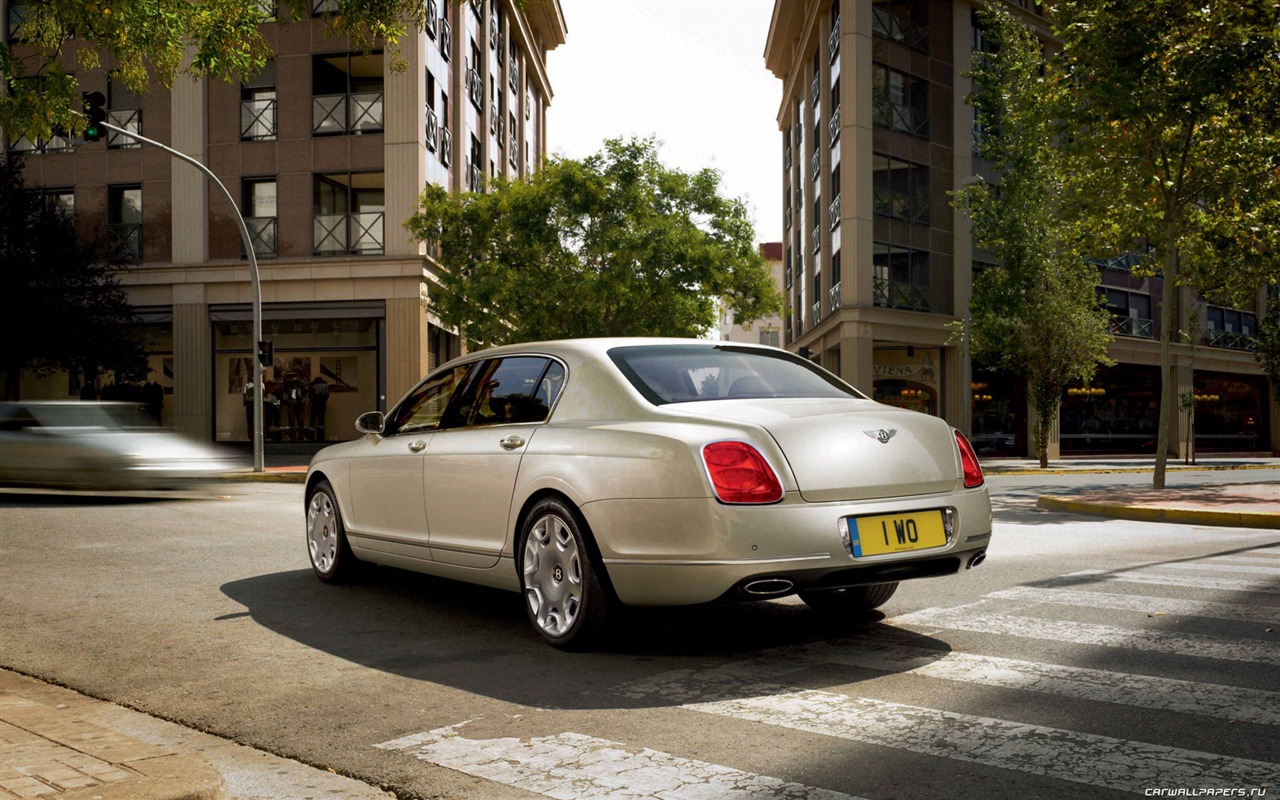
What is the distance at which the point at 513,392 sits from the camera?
6094 millimetres

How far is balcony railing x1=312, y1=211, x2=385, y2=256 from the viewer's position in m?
28.6

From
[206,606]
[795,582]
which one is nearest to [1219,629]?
[795,582]

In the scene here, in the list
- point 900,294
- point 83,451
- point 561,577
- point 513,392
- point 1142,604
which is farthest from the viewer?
point 900,294

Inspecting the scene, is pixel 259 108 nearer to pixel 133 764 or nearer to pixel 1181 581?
pixel 1181 581

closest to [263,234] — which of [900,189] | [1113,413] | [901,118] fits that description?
[900,189]

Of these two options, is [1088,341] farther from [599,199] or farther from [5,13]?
[5,13]

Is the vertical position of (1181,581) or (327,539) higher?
(327,539)

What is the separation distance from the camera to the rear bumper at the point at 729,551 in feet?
A: 15.6

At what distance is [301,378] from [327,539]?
2338cm

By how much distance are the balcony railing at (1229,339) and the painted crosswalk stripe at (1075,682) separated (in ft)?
154

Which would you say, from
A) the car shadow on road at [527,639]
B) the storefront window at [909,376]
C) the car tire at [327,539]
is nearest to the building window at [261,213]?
the storefront window at [909,376]

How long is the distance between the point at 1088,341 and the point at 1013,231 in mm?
3365

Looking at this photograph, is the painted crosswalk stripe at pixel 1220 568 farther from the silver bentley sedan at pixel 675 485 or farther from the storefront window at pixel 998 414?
the storefront window at pixel 998 414

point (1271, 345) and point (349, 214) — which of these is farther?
point (1271, 345)
